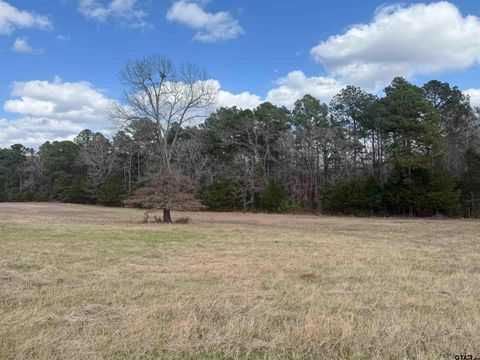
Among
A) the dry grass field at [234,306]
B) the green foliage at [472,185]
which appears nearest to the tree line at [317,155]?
the green foliage at [472,185]

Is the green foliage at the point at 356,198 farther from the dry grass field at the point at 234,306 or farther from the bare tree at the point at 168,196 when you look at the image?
the dry grass field at the point at 234,306

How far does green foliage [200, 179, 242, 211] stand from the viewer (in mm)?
45438

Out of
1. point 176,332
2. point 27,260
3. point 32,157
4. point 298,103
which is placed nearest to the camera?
point 176,332

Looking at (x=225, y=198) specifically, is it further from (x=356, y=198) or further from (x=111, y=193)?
(x=111, y=193)

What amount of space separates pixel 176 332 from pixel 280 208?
3811 cm

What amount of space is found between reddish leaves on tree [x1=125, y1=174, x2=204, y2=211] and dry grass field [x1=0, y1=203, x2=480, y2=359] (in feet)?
40.1

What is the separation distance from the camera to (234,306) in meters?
5.41

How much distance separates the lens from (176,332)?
4332 mm

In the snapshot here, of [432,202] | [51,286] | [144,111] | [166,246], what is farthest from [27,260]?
[432,202]

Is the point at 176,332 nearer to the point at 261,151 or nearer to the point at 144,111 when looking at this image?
the point at 144,111

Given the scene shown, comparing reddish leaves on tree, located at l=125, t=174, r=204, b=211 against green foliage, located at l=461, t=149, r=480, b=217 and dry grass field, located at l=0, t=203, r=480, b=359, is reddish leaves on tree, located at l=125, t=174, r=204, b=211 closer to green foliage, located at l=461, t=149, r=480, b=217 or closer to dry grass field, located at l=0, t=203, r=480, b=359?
dry grass field, located at l=0, t=203, r=480, b=359

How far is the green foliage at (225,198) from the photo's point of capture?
4544 cm

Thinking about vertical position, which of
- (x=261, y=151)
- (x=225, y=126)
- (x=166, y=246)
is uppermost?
(x=225, y=126)

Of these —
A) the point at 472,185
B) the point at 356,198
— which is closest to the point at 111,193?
the point at 356,198
